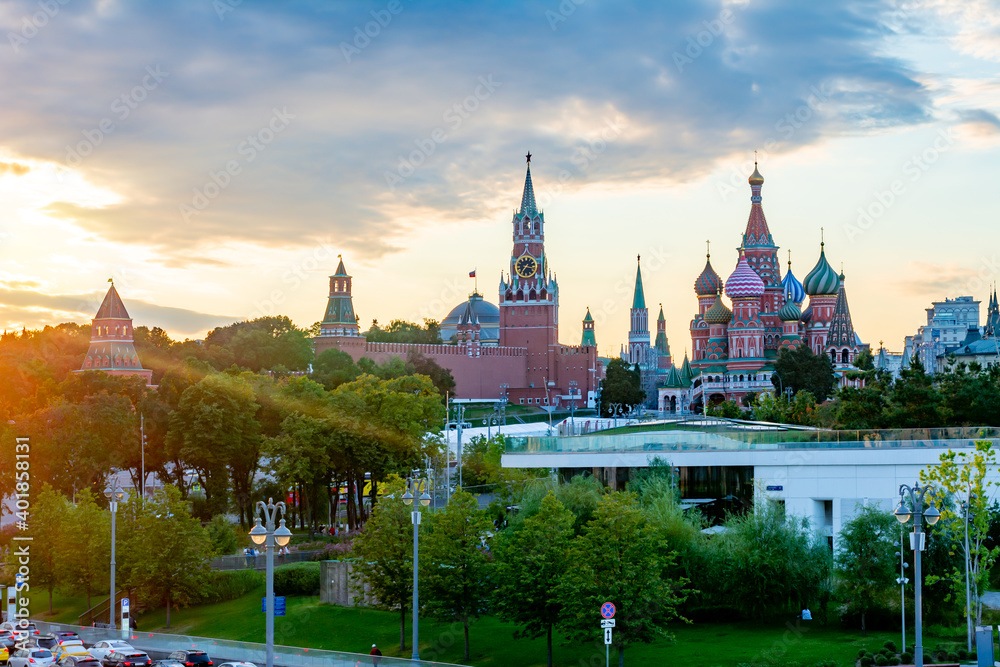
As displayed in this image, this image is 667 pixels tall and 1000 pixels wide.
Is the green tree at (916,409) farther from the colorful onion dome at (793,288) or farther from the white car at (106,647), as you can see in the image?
the colorful onion dome at (793,288)

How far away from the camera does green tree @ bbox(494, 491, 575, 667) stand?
37.2m

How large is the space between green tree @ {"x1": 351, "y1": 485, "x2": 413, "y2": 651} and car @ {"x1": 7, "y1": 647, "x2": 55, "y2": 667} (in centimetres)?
1124

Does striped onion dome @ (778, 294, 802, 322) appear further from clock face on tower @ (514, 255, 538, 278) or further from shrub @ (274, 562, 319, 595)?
shrub @ (274, 562, 319, 595)

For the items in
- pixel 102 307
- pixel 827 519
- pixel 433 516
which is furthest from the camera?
pixel 102 307

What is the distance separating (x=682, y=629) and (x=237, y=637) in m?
17.0

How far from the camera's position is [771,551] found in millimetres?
39312

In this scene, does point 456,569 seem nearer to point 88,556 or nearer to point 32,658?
point 32,658

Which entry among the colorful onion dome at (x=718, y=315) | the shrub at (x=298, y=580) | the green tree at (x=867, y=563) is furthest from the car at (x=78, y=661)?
the colorful onion dome at (x=718, y=315)

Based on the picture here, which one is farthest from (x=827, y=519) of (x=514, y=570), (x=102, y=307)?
(x=102, y=307)

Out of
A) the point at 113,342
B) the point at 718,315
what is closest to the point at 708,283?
the point at 718,315

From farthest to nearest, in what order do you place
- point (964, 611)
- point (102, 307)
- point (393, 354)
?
point (393, 354) < point (102, 307) < point (964, 611)

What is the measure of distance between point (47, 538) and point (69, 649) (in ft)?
66.4

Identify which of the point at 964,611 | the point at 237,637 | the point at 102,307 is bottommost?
the point at 237,637

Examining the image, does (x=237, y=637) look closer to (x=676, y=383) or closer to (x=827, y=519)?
(x=827, y=519)
